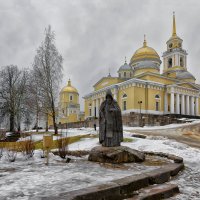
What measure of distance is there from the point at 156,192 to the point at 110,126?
3663 mm

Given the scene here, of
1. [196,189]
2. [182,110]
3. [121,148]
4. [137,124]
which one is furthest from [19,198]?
[182,110]

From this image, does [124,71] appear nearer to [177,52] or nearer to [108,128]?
[177,52]

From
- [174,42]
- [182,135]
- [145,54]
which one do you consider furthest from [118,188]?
[174,42]

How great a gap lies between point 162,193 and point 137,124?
28.0 meters

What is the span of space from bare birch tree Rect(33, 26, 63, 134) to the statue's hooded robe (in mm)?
16201

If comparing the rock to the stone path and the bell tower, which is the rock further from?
the bell tower

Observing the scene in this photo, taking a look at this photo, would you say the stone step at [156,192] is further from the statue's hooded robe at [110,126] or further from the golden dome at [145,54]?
the golden dome at [145,54]

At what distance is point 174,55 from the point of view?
171 ft

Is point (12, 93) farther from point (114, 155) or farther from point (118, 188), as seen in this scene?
point (118, 188)

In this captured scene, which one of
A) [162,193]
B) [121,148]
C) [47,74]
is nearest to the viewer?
[162,193]

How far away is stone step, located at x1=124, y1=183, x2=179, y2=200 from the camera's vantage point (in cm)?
440

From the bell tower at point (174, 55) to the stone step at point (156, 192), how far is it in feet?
164

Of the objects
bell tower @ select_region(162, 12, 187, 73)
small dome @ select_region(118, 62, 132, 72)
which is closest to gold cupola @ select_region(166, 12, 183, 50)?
bell tower @ select_region(162, 12, 187, 73)

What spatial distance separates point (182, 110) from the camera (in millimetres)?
44812
